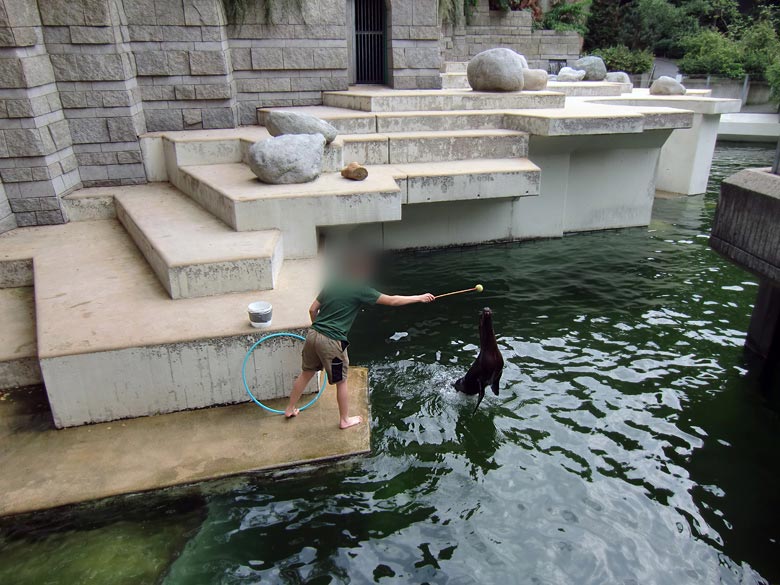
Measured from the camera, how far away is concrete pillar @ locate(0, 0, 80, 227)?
6.79 meters

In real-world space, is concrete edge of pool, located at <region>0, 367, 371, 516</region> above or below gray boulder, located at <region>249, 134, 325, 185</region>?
below

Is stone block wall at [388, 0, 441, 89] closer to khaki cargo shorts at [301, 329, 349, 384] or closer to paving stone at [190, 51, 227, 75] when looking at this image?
paving stone at [190, 51, 227, 75]

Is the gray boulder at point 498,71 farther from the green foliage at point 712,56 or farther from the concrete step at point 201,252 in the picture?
the green foliage at point 712,56

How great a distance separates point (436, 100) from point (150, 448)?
729cm

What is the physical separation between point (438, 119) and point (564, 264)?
2.93 m

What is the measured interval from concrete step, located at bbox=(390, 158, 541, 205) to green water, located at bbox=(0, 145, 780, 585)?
1.91 metres

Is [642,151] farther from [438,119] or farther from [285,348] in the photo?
[285,348]

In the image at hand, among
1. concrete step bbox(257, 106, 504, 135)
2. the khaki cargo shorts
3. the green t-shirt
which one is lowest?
the khaki cargo shorts

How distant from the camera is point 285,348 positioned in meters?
4.88

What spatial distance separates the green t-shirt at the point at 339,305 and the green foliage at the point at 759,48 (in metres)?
24.3

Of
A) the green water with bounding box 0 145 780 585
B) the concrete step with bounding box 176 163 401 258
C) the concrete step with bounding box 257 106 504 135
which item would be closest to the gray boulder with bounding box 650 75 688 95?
the concrete step with bounding box 257 106 504 135

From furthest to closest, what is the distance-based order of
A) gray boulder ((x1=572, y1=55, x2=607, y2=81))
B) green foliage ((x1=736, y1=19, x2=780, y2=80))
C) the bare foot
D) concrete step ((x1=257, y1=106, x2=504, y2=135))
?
green foliage ((x1=736, y1=19, x2=780, y2=80)) → gray boulder ((x1=572, y1=55, x2=607, y2=81)) → concrete step ((x1=257, y1=106, x2=504, y2=135)) → the bare foot

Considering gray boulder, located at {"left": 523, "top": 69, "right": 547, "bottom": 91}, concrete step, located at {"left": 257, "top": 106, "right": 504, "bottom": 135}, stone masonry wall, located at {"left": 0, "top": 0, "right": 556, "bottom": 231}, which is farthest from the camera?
gray boulder, located at {"left": 523, "top": 69, "right": 547, "bottom": 91}

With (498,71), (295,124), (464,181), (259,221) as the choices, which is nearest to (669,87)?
(498,71)
